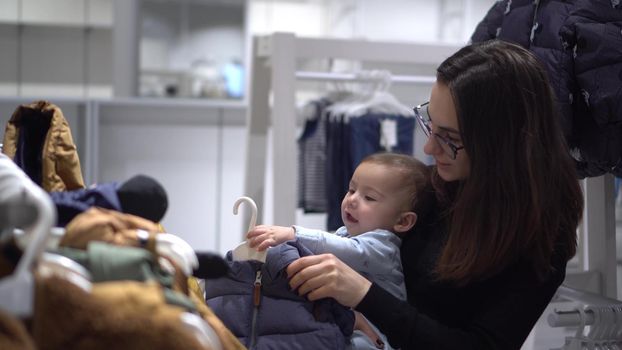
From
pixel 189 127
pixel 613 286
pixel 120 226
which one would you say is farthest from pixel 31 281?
pixel 189 127

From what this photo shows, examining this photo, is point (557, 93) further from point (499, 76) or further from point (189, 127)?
point (189, 127)

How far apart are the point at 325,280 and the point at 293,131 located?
132 centimetres

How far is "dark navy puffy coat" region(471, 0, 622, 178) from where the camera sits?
Result: 1.42 metres

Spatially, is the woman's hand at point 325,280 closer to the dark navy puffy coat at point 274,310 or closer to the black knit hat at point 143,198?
the dark navy puffy coat at point 274,310

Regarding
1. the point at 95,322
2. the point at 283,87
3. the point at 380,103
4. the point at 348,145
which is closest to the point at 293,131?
the point at 283,87

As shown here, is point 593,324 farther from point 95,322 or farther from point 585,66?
point 95,322

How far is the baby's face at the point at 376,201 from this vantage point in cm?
138

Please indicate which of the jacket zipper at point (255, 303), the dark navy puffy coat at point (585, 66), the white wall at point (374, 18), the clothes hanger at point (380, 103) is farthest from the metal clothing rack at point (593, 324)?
the white wall at point (374, 18)

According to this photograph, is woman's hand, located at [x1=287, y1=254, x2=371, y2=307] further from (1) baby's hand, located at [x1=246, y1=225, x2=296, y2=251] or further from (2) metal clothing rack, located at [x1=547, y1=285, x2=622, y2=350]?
(2) metal clothing rack, located at [x1=547, y1=285, x2=622, y2=350]

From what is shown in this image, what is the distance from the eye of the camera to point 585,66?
1.45 metres

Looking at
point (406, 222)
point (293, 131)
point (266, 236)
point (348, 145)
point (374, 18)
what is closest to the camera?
point (266, 236)

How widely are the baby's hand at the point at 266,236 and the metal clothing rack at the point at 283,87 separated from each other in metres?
1.09

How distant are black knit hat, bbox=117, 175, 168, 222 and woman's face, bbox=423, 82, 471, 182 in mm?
533

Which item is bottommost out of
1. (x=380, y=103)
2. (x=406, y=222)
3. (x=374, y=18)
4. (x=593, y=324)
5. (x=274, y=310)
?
(x=593, y=324)
